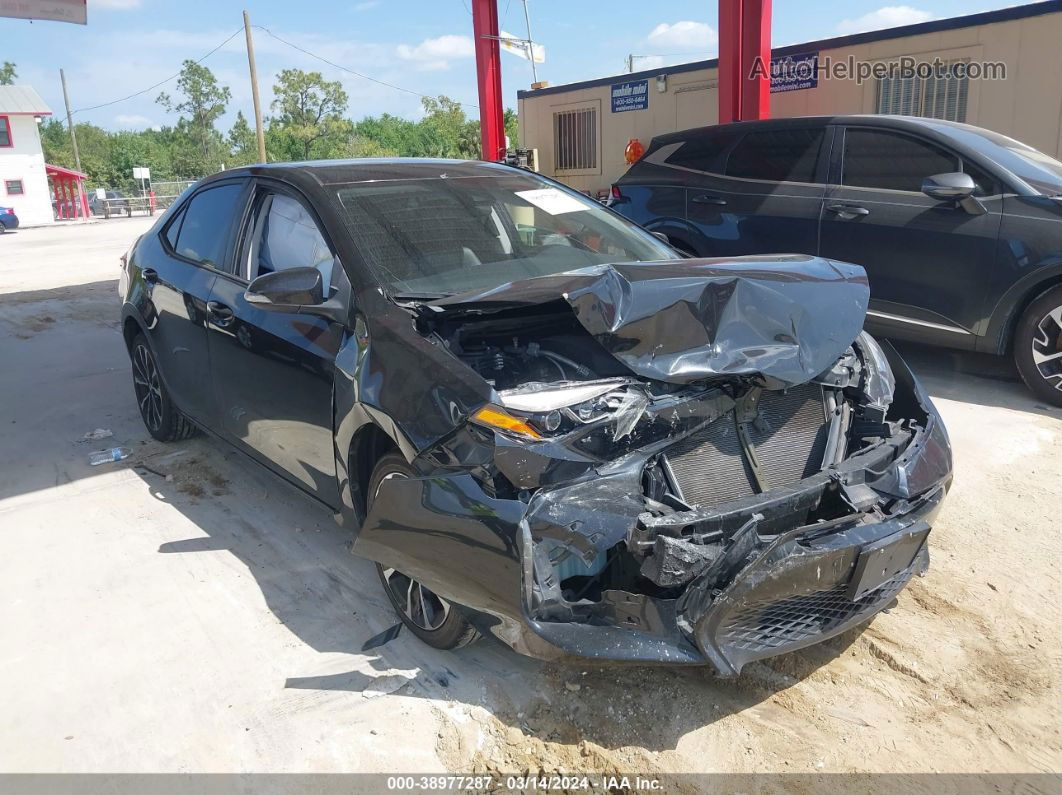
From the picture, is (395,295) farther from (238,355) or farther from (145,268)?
(145,268)

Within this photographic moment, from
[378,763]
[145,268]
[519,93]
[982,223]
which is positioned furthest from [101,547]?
[519,93]

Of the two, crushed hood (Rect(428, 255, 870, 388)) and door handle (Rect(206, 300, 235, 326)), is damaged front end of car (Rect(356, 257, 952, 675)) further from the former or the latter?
door handle (Rect(206, 300, 235, 326))

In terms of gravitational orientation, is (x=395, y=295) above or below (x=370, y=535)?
above

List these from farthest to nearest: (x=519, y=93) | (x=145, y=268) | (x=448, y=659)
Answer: (x=519, y=93)
(x=145, y=268)
(x=448, y=659)

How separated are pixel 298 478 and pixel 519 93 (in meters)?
11.6

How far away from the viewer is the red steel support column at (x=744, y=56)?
8906mm

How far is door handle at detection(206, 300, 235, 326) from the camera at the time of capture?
13.0ft

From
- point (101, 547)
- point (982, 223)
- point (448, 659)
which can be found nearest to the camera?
point (448, 659)

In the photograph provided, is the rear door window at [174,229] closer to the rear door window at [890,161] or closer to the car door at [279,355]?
the car door at [279,355]

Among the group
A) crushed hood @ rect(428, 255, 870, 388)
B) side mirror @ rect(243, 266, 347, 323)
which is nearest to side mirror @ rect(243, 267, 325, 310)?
side mirror @ rect(243, 266, 347, 323)

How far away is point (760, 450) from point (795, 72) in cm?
877

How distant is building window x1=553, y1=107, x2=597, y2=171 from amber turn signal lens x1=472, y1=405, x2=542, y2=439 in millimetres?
10963

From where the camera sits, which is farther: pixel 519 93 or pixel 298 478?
pixel 519 93

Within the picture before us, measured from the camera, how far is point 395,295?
3.16m
